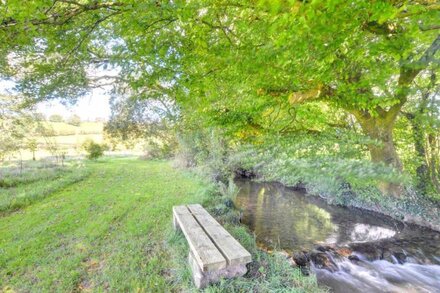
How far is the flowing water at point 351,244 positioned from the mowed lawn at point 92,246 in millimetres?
2508

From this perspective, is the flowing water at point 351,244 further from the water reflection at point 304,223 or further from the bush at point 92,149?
the bush at point 92,149

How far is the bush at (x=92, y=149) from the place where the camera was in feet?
67.8

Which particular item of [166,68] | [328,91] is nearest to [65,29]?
[166,68]

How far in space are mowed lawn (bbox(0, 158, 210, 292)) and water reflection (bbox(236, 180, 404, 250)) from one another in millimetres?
2143

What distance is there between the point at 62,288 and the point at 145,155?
→ 22606 mm

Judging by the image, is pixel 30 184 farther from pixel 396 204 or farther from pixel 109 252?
pixel 396 204

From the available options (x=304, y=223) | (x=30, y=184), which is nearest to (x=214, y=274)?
(x=304, y=223)

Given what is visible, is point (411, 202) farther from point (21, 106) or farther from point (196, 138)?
point (21, 106)

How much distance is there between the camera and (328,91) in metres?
5.92

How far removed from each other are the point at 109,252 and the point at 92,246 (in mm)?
524

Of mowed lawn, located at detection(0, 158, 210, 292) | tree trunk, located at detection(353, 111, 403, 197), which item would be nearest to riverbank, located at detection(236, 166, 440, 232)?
tree trunk, located at detection(353, 111, 403, 197)

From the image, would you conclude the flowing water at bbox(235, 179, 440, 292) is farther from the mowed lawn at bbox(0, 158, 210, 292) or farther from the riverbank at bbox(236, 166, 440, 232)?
the mowed lawn at bbox(0, 158, 210, 292)

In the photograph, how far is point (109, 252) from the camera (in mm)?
4270

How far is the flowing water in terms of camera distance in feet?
14.3
